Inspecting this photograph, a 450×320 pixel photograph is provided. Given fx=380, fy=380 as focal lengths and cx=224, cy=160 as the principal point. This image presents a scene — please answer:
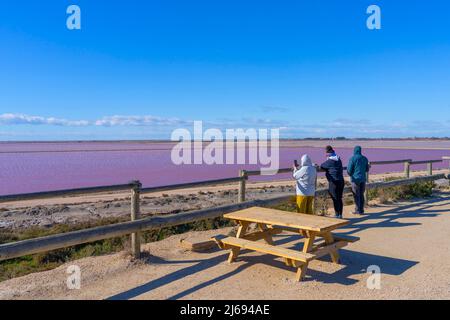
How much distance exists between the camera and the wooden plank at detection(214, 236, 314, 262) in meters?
4.49

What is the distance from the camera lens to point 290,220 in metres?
5.00

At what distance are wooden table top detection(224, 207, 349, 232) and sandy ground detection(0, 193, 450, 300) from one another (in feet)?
2.15

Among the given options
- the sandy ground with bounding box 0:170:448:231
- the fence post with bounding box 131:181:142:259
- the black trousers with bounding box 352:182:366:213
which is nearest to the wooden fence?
the fence post with bounding box 131:181:142:259

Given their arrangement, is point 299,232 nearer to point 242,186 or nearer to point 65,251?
point 242,186

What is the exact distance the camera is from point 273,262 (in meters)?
5.38

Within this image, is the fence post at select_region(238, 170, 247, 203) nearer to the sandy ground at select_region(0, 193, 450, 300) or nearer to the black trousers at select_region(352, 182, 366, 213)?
the sandy ground at select_region(0, 193, 450, 300)

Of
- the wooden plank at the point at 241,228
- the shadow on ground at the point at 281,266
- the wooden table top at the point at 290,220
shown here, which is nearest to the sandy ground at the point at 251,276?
the shadow on ground at the point at 281,266

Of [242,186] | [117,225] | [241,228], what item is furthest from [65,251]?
[241,228]

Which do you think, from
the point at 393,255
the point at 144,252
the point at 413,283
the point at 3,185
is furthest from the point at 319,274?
the point at 3,185

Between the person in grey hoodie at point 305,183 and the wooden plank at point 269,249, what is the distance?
5.73ft

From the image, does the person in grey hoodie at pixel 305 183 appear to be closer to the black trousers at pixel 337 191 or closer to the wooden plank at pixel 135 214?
the black trousers at pixel 337 191

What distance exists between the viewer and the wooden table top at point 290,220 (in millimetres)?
4699
